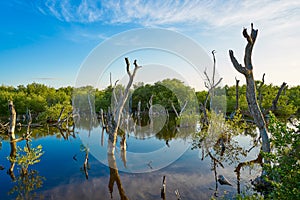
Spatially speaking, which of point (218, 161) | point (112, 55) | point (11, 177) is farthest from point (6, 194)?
point (218, 161)

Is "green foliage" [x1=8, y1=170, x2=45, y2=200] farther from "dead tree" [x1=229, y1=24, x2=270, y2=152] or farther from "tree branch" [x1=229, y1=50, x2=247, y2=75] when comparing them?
"tree branch" [x1=229, y1=50, x2=247, y2=75]

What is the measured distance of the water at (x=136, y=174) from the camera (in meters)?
7.22

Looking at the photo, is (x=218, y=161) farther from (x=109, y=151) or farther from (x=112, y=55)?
(x=112, y=55)

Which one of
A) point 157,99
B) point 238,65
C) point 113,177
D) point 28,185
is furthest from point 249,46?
point 157,99

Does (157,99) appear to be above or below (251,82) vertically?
above

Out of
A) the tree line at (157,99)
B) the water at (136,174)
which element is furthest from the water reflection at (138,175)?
the tree line at (157,99)

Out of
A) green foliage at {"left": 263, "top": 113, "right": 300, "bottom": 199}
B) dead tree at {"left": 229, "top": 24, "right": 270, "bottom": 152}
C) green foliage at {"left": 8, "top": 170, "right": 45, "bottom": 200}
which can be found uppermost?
dead tree at {"left": 229, "top": 24, "right": 270, "bottom": 152}

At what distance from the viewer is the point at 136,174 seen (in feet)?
30.0

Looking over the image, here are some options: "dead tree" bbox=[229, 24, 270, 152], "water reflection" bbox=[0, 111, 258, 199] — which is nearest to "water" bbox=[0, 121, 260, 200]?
"water reflection" bbox=[0, 111, 258, 199]

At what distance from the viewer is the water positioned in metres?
7.22

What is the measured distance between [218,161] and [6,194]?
8.53m

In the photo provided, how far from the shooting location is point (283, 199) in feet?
10.8

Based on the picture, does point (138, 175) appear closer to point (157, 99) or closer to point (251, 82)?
point (251, 82)

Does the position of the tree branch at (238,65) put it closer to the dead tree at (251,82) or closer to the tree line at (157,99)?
the dead tree at (251,82)
